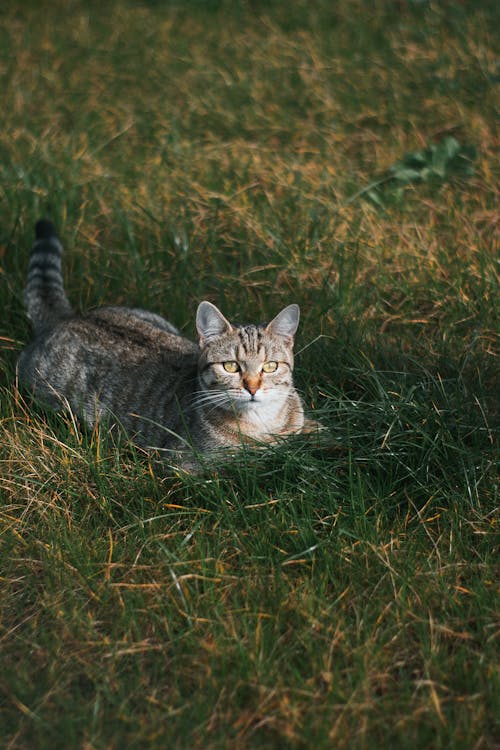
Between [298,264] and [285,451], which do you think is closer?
[285,451]

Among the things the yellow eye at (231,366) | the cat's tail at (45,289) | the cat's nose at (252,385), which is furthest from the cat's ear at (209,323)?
the cat's tail at (45,289)

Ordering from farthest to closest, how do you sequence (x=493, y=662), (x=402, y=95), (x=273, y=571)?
(x=402, y=95) → (x=273, y=571) → (x=493, y=662)

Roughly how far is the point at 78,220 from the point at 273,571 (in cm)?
294

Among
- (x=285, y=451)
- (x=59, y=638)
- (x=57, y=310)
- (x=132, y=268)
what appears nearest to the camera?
(x=59, y=638)

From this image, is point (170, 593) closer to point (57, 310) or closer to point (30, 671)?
point (30, 671)

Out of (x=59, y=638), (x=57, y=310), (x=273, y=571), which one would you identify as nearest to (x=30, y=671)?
(x=59, y=638)

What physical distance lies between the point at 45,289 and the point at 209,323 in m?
1.22

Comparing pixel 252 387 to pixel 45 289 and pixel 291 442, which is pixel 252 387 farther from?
pixel 45 289

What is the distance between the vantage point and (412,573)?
3199 mm

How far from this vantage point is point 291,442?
12.5 ft

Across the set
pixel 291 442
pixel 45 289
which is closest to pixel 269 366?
pixel 291 442

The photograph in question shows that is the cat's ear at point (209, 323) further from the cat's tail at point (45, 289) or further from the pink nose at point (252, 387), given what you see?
the cat's tail at point (45, 289)

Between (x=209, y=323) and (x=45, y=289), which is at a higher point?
(x=209, y=323)

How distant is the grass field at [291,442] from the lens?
9.39 feet
